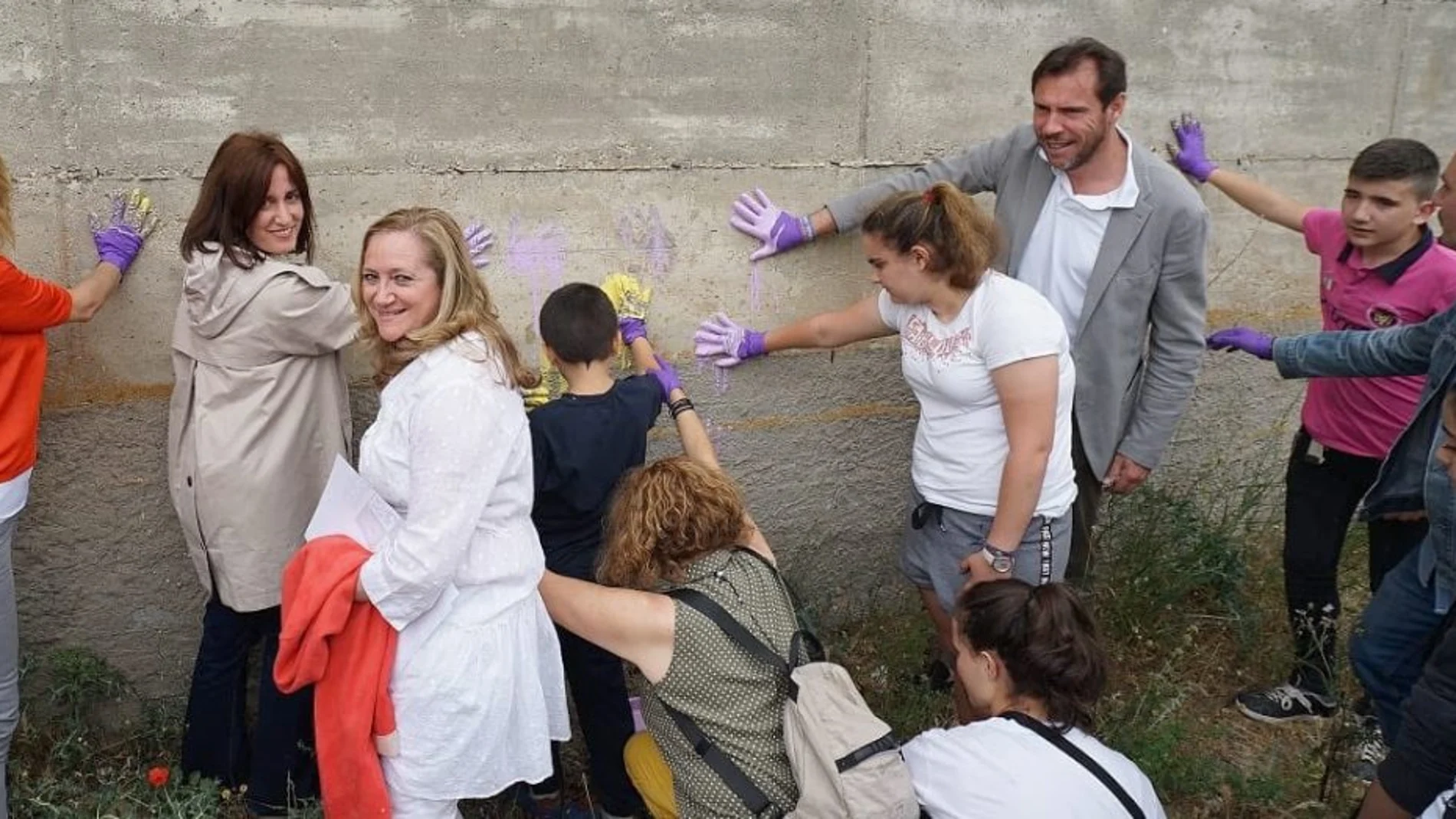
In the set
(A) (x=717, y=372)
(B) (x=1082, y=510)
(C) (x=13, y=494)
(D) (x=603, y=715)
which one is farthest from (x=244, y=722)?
(B) (x=1082, y=510)

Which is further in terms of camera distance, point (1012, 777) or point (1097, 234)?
point (1097, 234)

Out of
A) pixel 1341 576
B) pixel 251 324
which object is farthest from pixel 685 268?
pixel 1341 576

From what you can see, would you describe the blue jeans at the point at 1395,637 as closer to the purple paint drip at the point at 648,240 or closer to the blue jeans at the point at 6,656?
the purple paint drip at the point at 648,240

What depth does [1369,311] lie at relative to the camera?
3.57 metres

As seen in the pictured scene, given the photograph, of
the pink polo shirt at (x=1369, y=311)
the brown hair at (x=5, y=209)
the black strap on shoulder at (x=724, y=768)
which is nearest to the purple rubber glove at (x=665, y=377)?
the black strap on shoulder at (x=724, y=768)

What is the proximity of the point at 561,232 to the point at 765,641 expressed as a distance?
1525mm

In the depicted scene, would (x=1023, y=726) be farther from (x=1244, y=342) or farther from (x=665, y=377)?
(x=1244, y=342)

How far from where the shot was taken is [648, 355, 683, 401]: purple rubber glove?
3340 millimetres

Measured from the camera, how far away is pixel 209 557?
3.09m

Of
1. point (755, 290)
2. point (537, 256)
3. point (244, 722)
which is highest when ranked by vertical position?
point (537, 256)

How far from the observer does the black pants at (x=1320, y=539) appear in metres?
3.69

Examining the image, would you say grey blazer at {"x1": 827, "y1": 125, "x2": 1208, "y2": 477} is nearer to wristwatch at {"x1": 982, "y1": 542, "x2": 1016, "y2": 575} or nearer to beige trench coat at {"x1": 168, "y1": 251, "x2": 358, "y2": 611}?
wristwatch at {"x1": 982, "y1": 542, "x2": 1016, "y2": 575}

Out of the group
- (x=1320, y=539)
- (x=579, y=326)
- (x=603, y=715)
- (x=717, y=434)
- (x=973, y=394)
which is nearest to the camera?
(x=579, y=326)

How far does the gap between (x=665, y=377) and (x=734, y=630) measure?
111 centimetres
